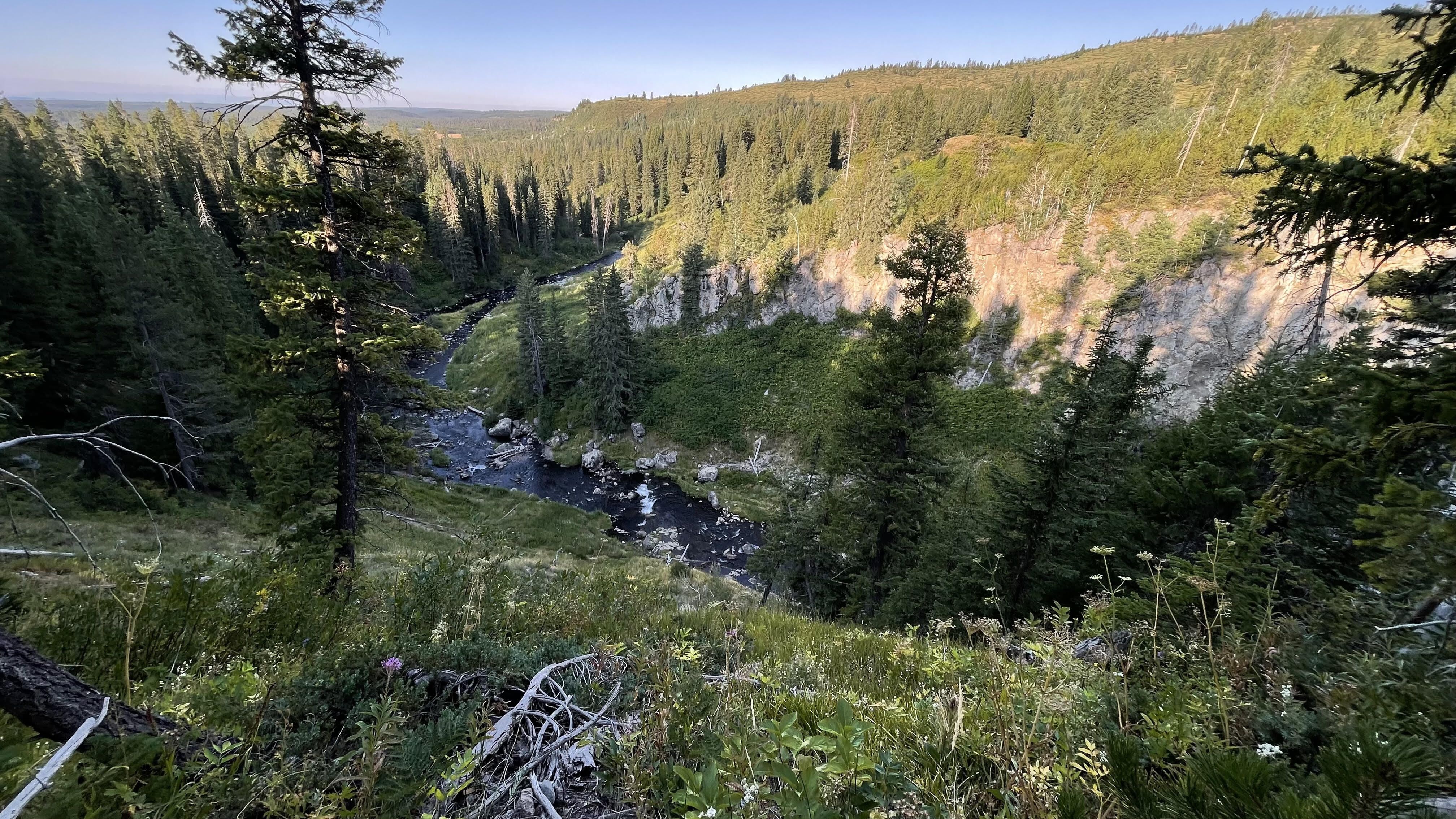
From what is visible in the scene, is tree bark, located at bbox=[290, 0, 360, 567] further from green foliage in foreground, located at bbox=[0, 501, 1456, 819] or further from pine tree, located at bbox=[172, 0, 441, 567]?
green foliage in foreground, located at bbox=[0, 501, 1456, 819]

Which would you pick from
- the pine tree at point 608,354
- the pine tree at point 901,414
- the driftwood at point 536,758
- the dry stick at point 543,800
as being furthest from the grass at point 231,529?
the pine tree at point 608,354

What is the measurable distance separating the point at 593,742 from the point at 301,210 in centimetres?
1009

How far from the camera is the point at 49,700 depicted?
5.71 ft

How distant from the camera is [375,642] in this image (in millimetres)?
3459

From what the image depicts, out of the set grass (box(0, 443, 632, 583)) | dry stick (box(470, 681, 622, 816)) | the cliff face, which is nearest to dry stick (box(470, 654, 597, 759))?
dry stick (box(470, 681, 622, 816))

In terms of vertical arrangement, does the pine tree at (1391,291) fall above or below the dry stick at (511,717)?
above

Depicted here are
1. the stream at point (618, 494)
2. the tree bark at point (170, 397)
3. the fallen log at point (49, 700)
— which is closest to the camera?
the fallen log at point (49, 700)

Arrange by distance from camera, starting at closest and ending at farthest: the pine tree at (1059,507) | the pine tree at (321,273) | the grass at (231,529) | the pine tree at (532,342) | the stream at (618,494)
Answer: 1. the pine tree at (321,273)
2. the pine tree at (1059,507)
3. the grass at (231,529)
4. the stream at (618,494)
5. the pine tree at (532,342)

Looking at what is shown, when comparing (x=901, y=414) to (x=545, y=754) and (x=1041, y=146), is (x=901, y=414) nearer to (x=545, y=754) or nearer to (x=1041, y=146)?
(x=545, y=754)

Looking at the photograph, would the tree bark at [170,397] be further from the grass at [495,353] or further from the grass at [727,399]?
the grass at [727,399]

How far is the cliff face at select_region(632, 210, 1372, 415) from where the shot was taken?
1019 inches

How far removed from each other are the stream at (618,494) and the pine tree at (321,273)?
537 inches

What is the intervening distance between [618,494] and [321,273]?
85.4 ft

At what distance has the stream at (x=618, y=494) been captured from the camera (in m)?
27.3
